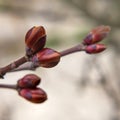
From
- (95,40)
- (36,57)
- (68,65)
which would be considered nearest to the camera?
(36,57)

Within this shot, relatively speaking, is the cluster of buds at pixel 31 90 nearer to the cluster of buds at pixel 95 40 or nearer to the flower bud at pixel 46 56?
the flower bud at pixel 46 56

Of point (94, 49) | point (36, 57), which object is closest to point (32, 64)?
point (36, 57)

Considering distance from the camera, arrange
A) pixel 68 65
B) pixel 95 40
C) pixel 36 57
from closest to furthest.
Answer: pixel 36 57
pixel 95 40
pixel 68 65

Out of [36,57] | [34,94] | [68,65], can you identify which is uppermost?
[36,57]

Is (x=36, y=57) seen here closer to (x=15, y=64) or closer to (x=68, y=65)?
(x=15, y=64)

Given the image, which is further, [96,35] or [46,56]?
[96,35]

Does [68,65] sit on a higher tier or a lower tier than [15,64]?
lower

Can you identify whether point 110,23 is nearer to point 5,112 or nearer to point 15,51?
point 15,51
